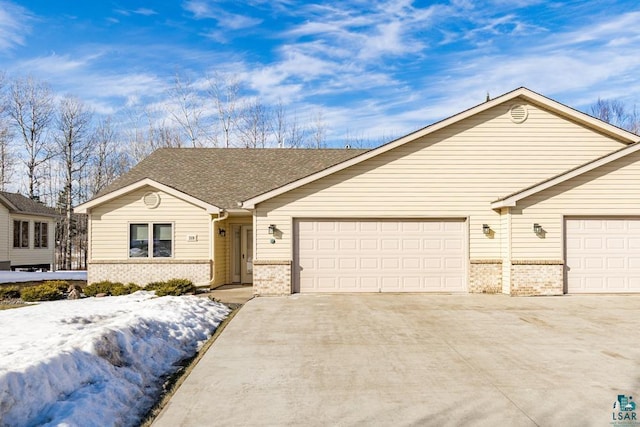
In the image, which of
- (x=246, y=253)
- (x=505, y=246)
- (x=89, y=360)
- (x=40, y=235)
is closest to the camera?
(x=89, y=360)

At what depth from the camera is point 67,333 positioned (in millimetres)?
7461

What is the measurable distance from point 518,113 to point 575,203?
3.30 metres

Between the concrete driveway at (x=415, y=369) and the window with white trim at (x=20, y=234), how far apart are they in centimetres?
1986

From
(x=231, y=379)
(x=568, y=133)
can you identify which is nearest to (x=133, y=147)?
(x=568, y=133)

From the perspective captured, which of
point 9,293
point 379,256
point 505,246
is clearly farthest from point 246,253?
point 505,246

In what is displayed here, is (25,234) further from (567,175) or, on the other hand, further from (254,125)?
(567,175)

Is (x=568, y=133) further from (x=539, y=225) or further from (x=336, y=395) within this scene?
(x=336, y=395)

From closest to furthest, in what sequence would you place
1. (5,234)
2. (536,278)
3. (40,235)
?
1. (536,278)
2. (5,234)
3. (40,235)

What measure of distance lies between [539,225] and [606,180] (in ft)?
7.98

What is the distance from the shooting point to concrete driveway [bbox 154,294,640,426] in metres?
5.16

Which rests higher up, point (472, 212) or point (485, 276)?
point (472, 212)

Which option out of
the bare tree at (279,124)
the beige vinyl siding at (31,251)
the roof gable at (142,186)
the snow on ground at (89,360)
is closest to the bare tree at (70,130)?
the beige vinyl siding at (31,251)

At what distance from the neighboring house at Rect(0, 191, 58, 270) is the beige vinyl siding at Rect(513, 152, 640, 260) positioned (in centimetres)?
2348

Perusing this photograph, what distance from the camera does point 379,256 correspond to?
14.9 meters
